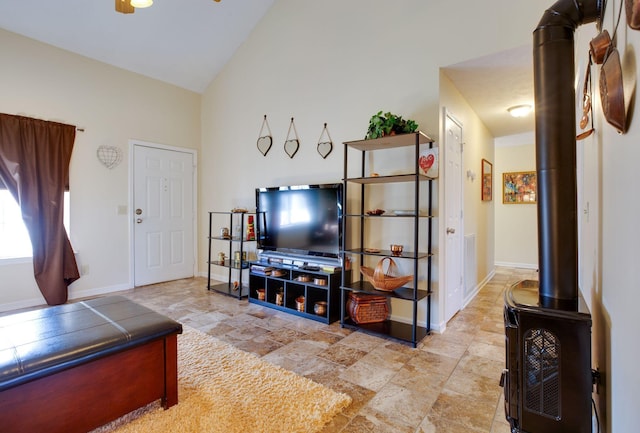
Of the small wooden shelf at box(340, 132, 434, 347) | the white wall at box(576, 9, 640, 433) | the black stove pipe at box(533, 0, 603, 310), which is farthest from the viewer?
the small wooden shelf at box(340, 132, 434, 347)

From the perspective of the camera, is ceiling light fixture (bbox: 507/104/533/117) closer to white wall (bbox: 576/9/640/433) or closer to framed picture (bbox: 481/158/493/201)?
framed picture (bbox: 481/158/493/201)

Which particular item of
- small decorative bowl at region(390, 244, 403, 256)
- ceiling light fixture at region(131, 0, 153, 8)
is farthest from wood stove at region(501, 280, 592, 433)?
ceiling light fixture at region(131, 0, 153, 8)

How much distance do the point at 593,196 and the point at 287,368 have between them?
2047 millimetres

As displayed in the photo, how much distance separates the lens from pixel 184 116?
5.16 m

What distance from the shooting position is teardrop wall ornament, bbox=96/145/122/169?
14.0ft

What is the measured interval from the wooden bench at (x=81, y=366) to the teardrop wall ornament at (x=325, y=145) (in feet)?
7.77

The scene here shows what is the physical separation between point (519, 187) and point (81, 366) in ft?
23.3

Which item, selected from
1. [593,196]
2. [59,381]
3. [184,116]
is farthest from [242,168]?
[593,196]

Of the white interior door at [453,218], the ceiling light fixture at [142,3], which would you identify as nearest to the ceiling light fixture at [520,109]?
the white interior door at [453,218]

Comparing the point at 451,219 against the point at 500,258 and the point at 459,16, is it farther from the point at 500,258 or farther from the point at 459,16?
the point at 500,258

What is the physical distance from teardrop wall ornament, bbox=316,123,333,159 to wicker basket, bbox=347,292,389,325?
5.00 ft

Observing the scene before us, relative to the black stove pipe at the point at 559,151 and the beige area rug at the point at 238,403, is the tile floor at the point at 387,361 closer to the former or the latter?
the beige area rug at the point at 238,403

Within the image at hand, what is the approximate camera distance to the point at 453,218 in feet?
11.1

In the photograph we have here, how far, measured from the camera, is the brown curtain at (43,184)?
355cm
